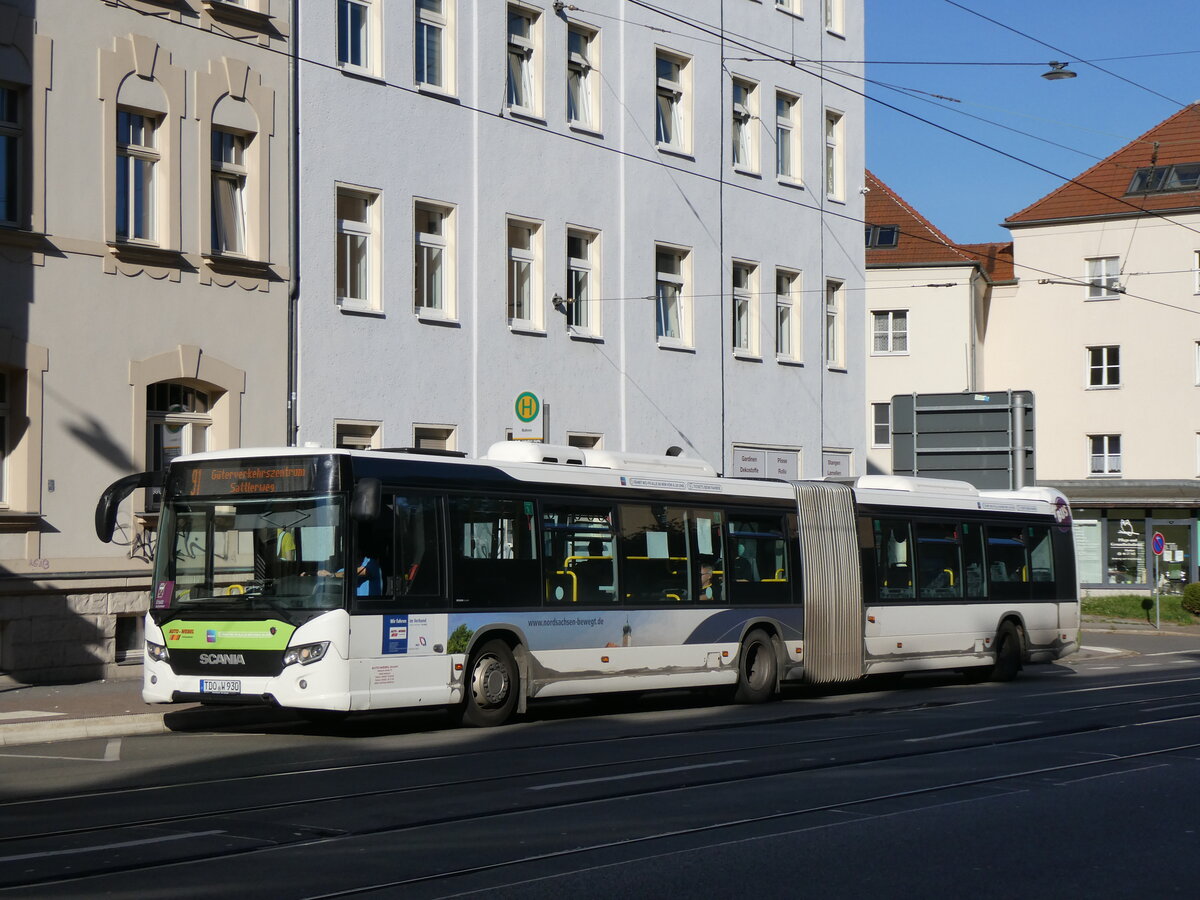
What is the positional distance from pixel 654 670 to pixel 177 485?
579 centimetres

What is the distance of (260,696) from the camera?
14594 mm

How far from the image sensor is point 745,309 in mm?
33062

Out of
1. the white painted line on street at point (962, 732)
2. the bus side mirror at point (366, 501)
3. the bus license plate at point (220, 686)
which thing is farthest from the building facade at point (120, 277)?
the white painted line on street at point (962, 732)

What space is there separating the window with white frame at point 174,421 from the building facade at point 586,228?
1438 millimetres

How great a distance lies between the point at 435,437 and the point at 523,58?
22.3 feet

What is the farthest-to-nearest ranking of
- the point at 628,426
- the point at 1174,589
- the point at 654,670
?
1. the point at 1174,589
2. the point at 628,426
3. the point at 654,670

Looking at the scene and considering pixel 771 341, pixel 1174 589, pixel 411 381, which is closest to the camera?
pixel 411 381

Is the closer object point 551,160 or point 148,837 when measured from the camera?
point 148,837

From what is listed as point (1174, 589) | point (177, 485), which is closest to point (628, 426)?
point (177, 485)

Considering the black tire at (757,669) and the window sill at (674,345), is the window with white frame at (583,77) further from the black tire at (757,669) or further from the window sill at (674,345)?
the black tire at (757,669)

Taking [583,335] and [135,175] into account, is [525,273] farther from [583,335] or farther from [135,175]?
[135,175]

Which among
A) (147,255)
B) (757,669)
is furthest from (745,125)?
(757,669)

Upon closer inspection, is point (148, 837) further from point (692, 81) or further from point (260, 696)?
point (692, 81)

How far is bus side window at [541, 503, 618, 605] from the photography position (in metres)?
17.1
